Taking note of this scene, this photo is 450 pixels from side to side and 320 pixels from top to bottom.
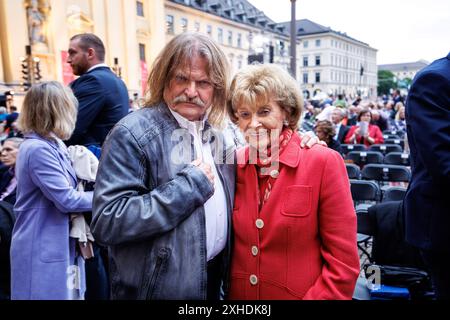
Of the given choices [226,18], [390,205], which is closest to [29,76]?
[390,205]

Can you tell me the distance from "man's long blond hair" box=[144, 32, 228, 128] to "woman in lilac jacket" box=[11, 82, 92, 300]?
3.90 feet

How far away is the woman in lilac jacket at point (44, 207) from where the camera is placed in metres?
2.42

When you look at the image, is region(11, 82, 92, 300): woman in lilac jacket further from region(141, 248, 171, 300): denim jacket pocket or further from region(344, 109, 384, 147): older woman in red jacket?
region(344, 109, 384, 147): older woman in red jacket

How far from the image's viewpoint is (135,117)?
1.44 metres

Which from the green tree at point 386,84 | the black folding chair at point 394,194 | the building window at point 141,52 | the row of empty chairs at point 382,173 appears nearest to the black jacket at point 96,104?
the black folding chair at point 394,194

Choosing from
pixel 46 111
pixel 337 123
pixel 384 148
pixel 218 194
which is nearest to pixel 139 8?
pixel 337 123

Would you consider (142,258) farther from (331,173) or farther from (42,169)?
(42,169)

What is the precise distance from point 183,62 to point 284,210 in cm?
77

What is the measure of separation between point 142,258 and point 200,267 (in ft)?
0.79

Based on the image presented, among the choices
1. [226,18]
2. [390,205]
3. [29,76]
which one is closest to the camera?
[390,205]

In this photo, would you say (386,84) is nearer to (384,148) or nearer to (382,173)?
(384,148)

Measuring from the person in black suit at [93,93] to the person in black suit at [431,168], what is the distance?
7.36ft

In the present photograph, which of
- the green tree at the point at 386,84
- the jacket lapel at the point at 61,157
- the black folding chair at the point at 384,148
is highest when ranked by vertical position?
the green tree at the point at 386,84

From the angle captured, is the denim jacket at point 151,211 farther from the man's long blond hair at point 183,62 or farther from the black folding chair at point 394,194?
the black folding chair at point 394,194
